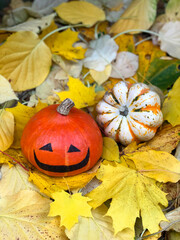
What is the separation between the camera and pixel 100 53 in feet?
6.40

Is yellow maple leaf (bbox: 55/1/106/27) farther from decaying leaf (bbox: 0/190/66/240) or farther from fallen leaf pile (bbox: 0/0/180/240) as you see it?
decaying leaf (bbox: 0/190/66/240)

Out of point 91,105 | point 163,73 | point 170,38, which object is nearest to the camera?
point 91,105

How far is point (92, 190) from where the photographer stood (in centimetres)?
134

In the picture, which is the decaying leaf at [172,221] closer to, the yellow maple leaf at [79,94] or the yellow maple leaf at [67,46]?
the yellow maple leaf at [79,94]

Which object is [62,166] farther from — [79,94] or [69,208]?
[79,94]

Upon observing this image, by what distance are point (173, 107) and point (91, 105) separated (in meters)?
0.48

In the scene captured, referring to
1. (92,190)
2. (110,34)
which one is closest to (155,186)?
(92,190)

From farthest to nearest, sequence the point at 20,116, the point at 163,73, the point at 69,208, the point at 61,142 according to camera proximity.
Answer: the point at 163,73 < the point at 20,116 < the point at 61,142 < the point at 69,208

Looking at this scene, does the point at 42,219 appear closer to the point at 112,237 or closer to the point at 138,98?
the point at 112,237

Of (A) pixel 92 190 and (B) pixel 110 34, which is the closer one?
(A) pixel 92 190

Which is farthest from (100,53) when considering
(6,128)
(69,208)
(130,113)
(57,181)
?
(69,208)

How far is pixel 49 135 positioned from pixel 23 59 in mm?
683

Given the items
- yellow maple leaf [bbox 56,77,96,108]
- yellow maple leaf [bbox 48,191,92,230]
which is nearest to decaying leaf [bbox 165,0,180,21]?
yellow maple leaf [bbox 56,77,96,108]

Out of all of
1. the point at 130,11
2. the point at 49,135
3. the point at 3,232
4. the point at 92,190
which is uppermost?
the point at 130,11
